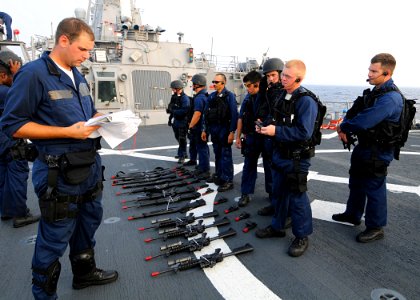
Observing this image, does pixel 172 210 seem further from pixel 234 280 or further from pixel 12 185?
pixel 12 185

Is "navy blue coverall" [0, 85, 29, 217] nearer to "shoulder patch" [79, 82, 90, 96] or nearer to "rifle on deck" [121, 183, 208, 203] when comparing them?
"rifle on deck" [121, 183, 208, 203]

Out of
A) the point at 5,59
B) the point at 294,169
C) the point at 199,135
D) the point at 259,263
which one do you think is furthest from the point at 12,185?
the point at 294,169

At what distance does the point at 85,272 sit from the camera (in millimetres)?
2320

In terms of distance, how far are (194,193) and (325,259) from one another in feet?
7.43

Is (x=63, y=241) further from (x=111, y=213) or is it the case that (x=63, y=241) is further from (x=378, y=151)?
(x=378, y=151)

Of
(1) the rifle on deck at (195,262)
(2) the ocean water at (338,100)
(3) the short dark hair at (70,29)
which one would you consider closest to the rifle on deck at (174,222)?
(1) the rifle on deck at (195,262)

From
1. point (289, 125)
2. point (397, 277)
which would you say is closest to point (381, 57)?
point (289, 125)

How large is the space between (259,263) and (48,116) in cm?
219

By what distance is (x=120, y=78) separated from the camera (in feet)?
38.3

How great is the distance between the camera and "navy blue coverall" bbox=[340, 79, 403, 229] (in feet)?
8.76

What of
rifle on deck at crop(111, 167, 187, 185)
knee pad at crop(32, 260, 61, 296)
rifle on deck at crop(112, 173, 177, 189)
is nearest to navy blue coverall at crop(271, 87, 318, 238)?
knee pad at crop(32, 260, 61, 296)

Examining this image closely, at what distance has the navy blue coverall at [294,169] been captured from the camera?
102 inches

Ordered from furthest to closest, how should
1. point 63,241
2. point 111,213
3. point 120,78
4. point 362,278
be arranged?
point 120,78 → point 111,213 → point 362,278 → point 63,241

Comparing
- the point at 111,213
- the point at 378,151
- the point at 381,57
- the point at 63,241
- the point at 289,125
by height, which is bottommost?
the point at 111,213
